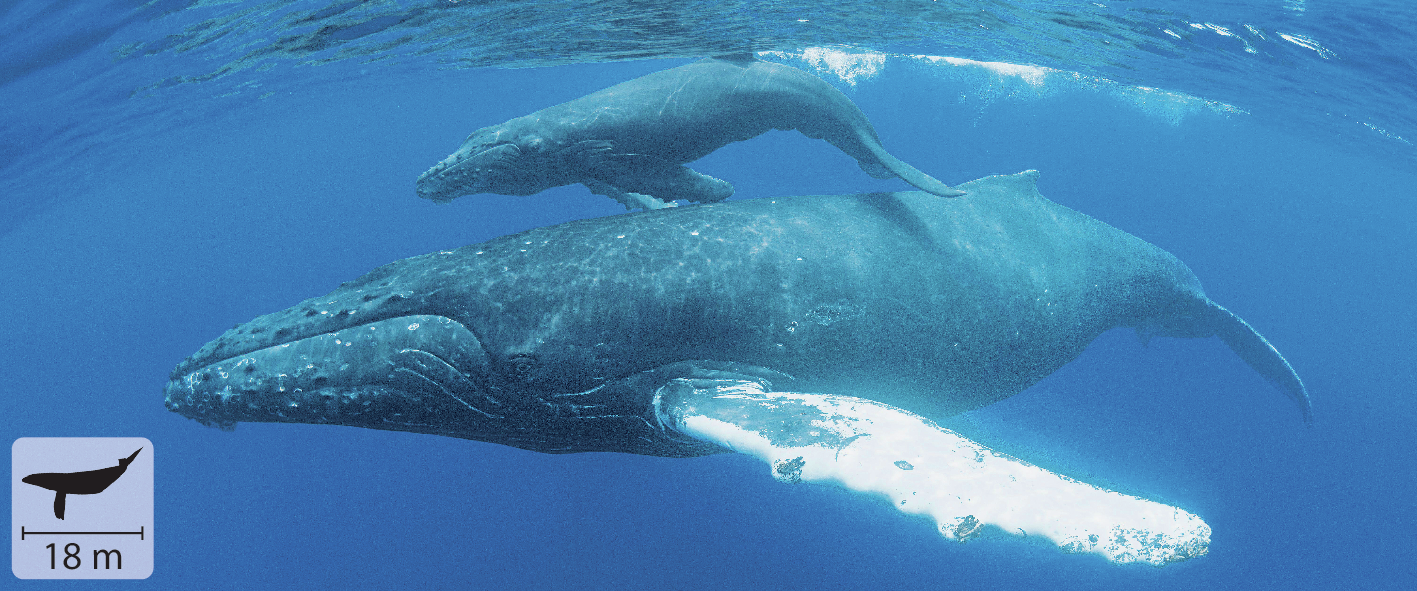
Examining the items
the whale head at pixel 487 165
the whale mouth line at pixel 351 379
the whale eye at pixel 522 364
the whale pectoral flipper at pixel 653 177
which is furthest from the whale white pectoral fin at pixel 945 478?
the whale head at pixel 487 165

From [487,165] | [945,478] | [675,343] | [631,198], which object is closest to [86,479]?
[487,165]

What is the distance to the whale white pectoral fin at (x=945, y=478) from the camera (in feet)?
9.34

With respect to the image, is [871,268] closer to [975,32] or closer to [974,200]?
[974,200]

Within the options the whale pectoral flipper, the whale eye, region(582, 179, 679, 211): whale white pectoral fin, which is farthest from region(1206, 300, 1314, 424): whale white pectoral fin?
the whale eye

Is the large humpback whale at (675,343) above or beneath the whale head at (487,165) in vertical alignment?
beneath

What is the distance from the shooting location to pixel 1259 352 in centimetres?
1115

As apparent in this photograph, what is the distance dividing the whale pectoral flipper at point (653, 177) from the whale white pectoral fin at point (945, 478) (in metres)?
3.00

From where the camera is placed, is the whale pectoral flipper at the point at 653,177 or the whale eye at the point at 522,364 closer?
the whale eye at the point at 522,364

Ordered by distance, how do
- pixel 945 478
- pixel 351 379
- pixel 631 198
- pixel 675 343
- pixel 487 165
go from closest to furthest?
pixel 945 478 → pixel 351 379 → pixel 675 343 → pixel 487 165 → pixel 631 198

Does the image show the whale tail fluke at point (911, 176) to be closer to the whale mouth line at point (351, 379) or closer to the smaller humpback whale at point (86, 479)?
the whale mouth line at point (351, 379)

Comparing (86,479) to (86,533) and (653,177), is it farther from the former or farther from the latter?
(653,177)

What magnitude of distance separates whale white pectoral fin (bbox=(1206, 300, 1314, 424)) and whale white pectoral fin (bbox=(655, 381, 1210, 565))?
9.44 m

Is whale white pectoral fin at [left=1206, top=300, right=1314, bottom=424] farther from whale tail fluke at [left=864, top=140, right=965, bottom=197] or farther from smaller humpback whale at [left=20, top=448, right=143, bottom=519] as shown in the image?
smaller humpback whale at [left=20, top=448, right=143, bottom=519]

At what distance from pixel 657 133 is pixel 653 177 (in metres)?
0.48
